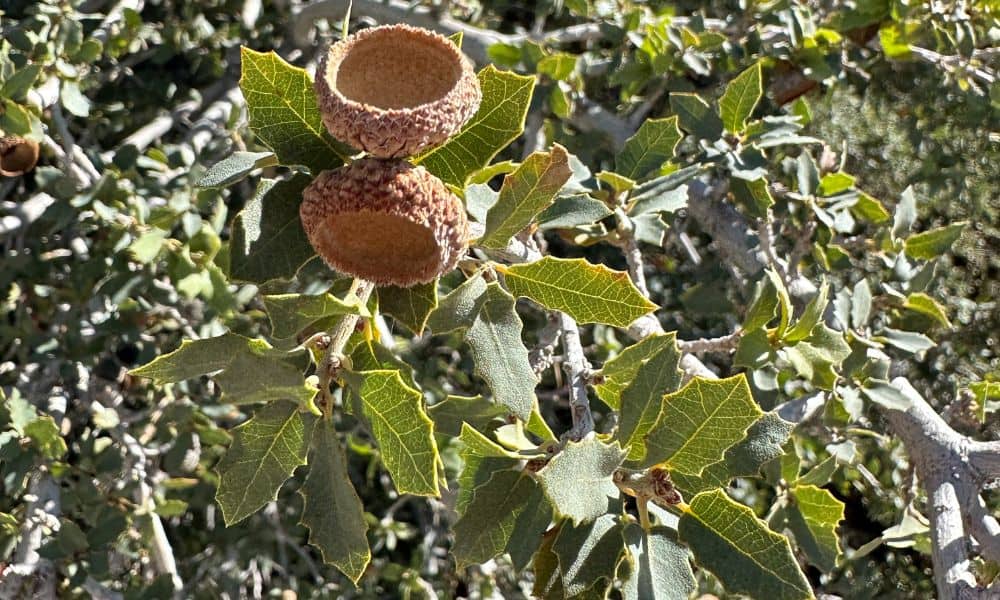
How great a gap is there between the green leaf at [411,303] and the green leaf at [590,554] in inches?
10.8

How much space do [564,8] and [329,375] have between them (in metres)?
2.29

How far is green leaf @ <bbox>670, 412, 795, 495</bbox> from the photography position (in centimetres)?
114

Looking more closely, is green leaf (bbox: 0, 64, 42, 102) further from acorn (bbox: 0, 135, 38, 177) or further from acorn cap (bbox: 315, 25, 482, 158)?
acorn cap (bbox: 315, 25, 482, 158)

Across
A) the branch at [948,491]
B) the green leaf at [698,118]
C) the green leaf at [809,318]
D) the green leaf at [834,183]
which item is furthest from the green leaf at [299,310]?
the green leaf at [834,183]

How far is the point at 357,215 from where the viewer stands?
968mm

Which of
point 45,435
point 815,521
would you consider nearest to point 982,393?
point 815,521

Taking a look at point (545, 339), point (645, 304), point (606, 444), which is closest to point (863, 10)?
point (545, 339)

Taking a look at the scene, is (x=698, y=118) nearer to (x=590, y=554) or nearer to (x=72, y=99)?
(x=590, y=554)

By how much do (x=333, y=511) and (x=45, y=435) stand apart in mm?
956

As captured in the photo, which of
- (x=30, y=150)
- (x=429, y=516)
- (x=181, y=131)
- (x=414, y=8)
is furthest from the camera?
(x=181, y=131)

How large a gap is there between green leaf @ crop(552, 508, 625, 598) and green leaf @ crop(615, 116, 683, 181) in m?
0.71

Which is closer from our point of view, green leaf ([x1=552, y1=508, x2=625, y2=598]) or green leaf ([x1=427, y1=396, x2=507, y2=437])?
green leaf ([x1=552, y1=508, x2=625, y2=598])

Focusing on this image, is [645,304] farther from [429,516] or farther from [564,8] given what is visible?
[564,8]

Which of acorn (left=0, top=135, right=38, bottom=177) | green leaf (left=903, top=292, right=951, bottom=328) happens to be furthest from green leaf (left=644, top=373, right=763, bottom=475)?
acorn (left=0, top=135, right=38, bottom=177)
